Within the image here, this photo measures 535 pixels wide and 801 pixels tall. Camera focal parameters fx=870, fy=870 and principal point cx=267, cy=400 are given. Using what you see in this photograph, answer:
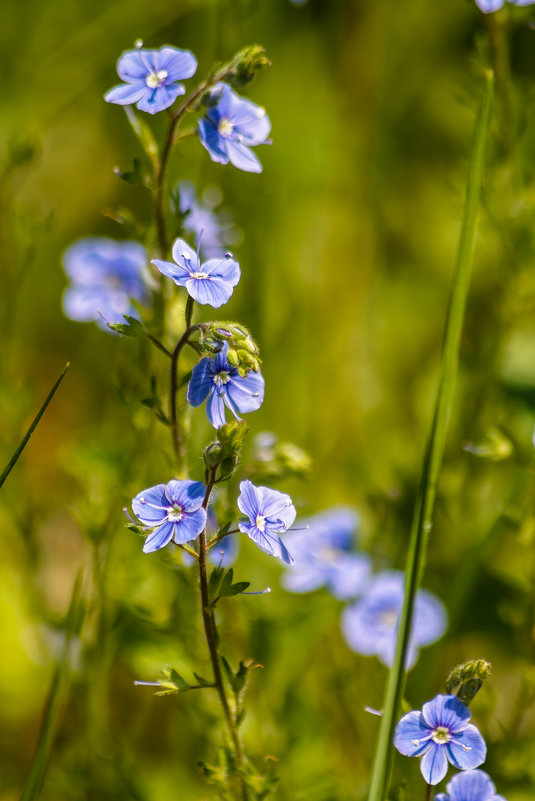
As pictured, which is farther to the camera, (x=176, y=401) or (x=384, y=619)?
(x=384, y=619)

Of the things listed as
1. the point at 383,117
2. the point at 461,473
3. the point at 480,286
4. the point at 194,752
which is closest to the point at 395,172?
the point at 383,117

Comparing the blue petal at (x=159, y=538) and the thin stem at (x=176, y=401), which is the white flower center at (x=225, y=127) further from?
the blue petal at (x=159, y=538)

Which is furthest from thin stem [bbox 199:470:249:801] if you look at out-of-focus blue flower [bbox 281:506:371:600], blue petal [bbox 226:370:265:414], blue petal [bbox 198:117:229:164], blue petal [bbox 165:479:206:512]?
out-of-focus blue flower [bbox 281:506:371:600]

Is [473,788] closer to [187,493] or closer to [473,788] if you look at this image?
[473,788]

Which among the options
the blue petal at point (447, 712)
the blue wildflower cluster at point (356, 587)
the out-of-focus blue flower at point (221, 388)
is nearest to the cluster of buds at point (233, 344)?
the out-of-focus blue flower at point (221, 388)

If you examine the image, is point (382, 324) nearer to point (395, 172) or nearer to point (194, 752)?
point (395, 172)

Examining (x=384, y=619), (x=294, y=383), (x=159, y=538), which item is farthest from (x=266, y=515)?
(x=294, y=383)

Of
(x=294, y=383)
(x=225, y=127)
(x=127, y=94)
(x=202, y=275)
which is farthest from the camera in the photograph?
(x=294, y=383)
